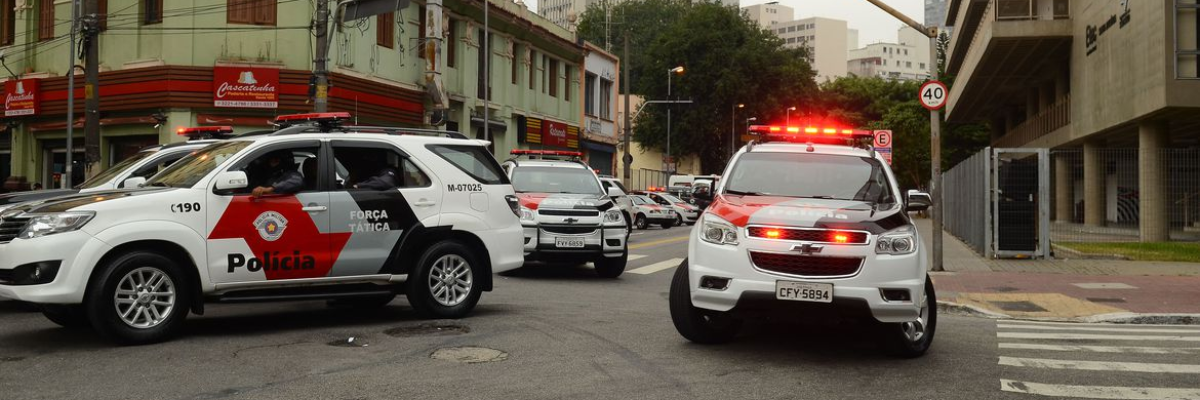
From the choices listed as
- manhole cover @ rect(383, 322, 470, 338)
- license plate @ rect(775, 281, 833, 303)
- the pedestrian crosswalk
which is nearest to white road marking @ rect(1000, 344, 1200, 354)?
the pedestrian crosswalk

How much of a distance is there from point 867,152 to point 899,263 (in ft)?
6.94

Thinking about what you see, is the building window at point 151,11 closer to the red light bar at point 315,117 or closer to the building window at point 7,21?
the building window at point 7,21

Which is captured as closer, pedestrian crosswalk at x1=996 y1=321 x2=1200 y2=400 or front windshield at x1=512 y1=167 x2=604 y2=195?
pedestrian crosswalk at x1=996 y1=321 x2=1200 y2=400

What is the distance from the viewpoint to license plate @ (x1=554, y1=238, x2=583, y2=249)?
14.6 meters

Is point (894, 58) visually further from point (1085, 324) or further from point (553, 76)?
point (1085, 324)

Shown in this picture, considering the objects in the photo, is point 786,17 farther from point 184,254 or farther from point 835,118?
point 184,254

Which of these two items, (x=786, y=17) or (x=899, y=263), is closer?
(x=899, y=263)

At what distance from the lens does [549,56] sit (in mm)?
44406

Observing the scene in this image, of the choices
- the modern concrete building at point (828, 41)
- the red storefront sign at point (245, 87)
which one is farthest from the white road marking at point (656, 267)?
the modern concrete building at point (828, 41)

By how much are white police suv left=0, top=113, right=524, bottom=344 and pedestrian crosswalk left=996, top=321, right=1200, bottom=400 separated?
4.82m

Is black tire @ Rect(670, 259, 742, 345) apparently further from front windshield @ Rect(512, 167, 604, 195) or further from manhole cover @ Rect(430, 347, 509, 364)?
front windshield @ Rect(512, 167, 604, 195)

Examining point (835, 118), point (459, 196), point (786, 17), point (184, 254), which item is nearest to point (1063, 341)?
point (459, 196)

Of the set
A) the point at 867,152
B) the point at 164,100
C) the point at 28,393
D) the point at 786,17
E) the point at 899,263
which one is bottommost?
the point at 28,393

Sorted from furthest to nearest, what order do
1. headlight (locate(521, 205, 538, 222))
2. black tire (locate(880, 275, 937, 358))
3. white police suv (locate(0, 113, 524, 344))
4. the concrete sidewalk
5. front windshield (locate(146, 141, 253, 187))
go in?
headlight (locate(521, 205, 538, 222)) → the concrete sidewalk → front windshield (locate(146, 141, 253, 187)) → black tire (locate(880, 275, 937, 358)) → white police suv (locate(0, 113, 524, 344))
